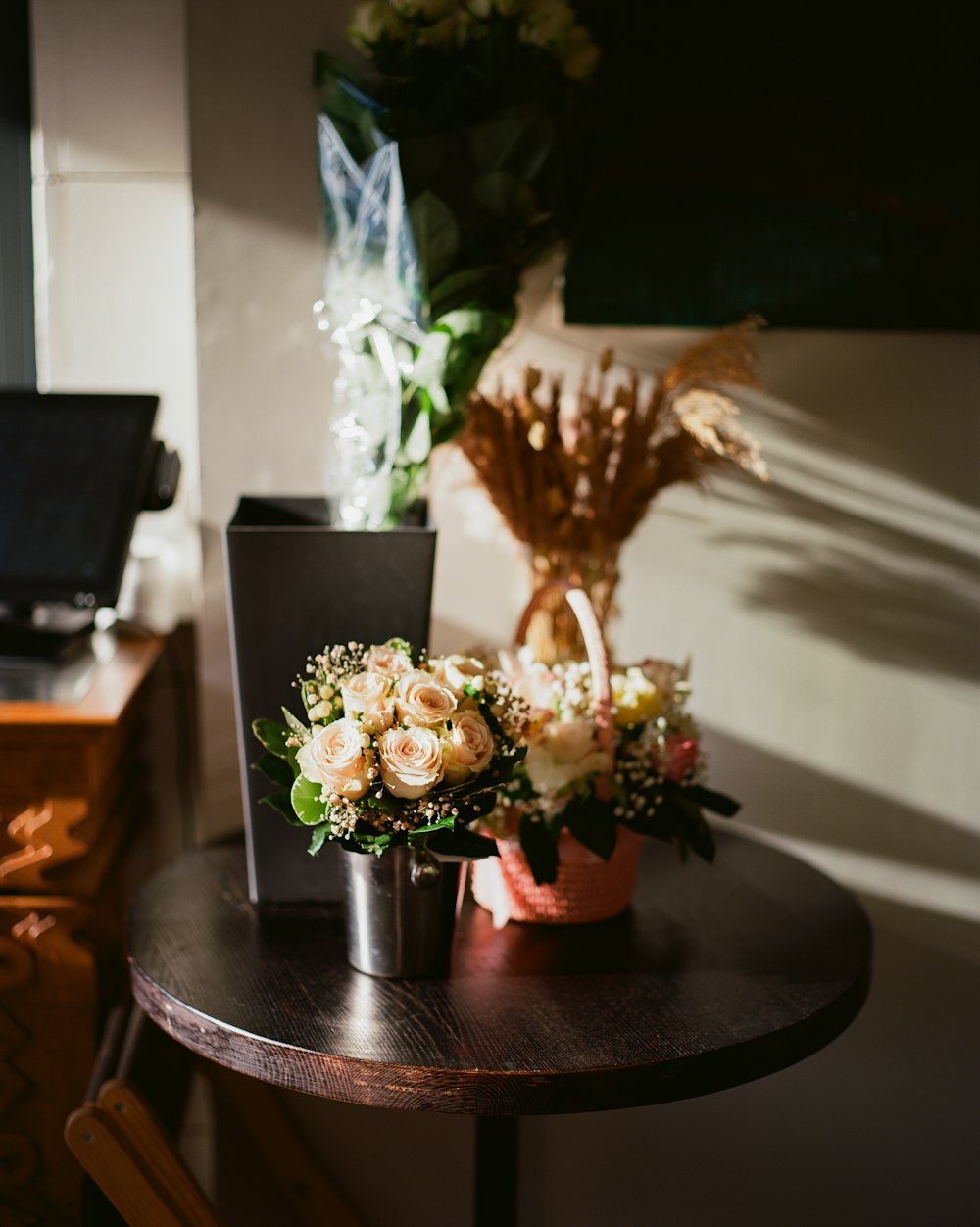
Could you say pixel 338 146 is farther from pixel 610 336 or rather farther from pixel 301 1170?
pixel 301 1170

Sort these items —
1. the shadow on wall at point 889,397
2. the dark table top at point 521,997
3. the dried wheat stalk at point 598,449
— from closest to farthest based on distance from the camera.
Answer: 1. the dark table top at point 521,997
2. the dried wheat stalk at point 598,449
3. the shadow on wall at point 889,397

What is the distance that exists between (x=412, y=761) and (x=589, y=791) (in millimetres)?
258

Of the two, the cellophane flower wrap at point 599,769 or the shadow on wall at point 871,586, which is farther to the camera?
the shadow on wall at point 871,586

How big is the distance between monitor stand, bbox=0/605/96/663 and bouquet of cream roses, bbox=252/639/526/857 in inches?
24.2

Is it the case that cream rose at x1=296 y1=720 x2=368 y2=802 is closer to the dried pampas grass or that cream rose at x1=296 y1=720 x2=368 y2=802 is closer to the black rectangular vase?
the black rectangular vase

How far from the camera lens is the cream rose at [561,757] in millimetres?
1172

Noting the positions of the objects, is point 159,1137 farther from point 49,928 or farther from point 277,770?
point 277,770

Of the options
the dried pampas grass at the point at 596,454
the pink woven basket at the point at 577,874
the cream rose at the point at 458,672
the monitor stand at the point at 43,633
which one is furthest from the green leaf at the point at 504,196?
the monitor stand at the point at 43,633

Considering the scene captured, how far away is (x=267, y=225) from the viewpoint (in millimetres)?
1651

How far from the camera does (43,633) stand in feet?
5.26

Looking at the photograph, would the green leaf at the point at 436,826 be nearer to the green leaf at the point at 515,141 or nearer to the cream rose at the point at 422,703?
the cream rose at the point at 422,703

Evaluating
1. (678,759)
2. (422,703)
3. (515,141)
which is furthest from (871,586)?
(422,703)

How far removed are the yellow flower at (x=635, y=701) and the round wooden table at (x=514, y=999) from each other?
236mm

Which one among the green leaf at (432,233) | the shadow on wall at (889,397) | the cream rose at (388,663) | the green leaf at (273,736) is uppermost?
the green leaf at (432,233)
